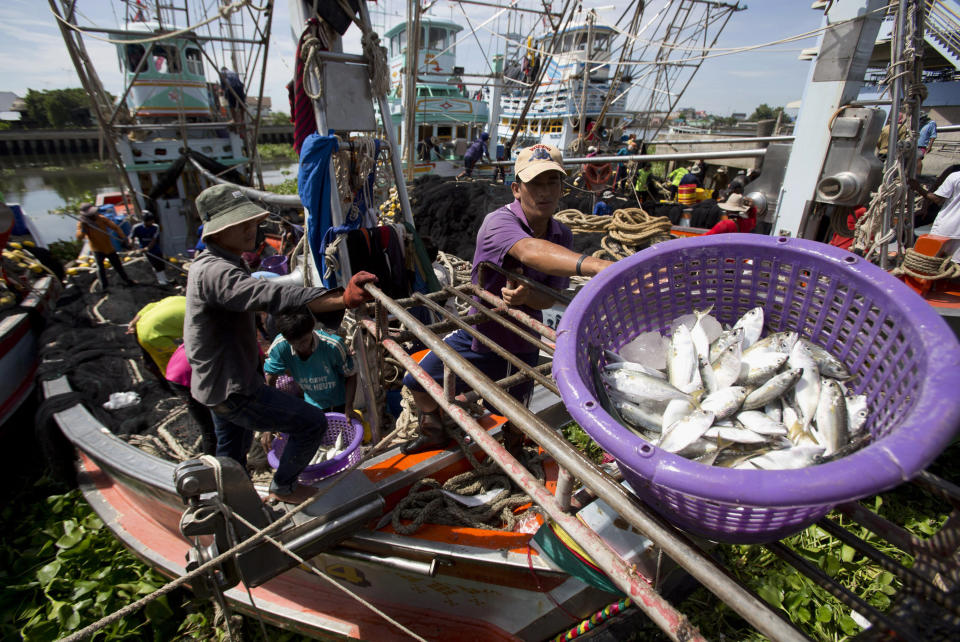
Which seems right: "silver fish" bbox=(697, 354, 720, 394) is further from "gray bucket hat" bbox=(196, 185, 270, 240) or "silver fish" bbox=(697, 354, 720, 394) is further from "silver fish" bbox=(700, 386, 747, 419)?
"gray bucket hat" bbox=(196, 185, 270, 240)

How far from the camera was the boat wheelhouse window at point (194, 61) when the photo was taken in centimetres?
1215

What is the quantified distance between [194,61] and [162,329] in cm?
1305

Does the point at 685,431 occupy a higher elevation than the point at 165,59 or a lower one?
lower

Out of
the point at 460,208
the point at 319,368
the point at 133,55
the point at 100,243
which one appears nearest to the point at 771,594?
the point at 319,368

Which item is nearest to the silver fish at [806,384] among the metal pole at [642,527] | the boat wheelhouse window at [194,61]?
the metal pole at [642,527]

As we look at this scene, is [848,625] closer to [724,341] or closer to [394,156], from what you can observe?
[724,341]

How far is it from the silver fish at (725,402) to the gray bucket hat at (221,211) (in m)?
2.22

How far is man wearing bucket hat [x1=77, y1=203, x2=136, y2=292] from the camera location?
23.8 feet

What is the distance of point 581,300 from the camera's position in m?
1.40

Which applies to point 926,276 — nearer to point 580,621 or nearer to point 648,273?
point 648,273

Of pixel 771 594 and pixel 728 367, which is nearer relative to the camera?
pixel 728 367

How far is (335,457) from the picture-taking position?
10.4 ft

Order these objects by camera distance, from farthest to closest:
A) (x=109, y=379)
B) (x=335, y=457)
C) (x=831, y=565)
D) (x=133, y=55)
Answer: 1. (x=133, y=55)
2. (x=109, y=379)
3. (x=335, y=457)
4. (x=831, y=565)

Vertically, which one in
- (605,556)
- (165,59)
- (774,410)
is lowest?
(605,556)
